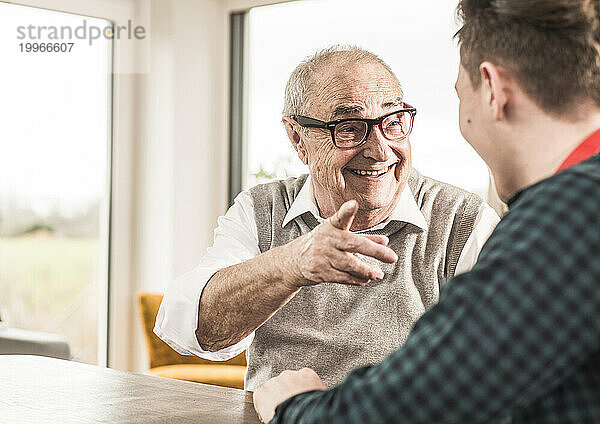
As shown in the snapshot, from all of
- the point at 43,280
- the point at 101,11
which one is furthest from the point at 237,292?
the point at 101,11

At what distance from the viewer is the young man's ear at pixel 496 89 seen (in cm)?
95

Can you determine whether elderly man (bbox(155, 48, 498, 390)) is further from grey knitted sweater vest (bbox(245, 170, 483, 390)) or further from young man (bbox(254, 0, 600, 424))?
young man (bbox(254, 0, 600, 424))

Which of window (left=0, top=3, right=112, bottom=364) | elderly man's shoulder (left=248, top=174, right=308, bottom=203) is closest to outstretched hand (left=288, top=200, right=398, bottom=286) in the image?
elderly man's shoulder (left=248, top=174, right=308, bottom=203)

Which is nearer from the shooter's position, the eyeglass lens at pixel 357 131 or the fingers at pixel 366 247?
the fingers at pixel 366 247

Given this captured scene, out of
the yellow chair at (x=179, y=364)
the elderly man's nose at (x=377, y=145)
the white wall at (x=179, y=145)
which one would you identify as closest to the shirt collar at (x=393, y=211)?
the elderly man's nose at (x=377, y=145)

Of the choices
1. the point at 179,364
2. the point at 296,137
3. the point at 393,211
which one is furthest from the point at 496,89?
the point at 179,364

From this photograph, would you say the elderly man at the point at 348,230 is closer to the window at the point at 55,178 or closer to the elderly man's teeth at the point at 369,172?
the elderly man's teeth at the point at 369,172

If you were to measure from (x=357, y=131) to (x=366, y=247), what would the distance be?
0.52 meters

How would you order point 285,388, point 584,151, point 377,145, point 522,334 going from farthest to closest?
point 377,145 → point 285,388 → point 584,151 → point 522,334

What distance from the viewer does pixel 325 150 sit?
186cm

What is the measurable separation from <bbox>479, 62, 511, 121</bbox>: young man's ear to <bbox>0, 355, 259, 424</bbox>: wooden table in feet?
2.09

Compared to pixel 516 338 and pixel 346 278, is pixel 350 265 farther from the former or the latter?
pixel 516 338

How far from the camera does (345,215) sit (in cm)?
139

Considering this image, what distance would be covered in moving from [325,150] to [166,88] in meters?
3.00
